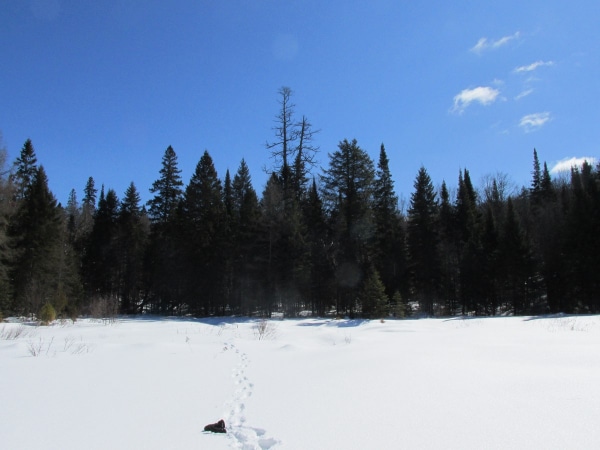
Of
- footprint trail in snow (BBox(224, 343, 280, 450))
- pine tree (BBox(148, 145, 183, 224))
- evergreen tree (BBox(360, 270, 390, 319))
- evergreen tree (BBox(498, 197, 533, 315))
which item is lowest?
footprint trail in snow (BBox(224, 343, 280, 450))

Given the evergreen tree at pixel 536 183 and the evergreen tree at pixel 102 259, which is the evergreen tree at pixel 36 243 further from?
the evergreen tree at pixel 536 183

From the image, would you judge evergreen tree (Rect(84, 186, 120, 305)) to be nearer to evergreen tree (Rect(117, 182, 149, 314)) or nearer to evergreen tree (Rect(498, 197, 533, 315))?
evergreen tree (Rect(117, 182, 149, 314))

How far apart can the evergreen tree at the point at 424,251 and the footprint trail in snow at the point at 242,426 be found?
98.2ft

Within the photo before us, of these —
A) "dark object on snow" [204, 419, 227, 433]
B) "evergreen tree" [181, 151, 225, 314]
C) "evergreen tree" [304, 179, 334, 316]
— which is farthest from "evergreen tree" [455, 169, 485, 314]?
"dark object on snow" [204, 419, 227, 433]

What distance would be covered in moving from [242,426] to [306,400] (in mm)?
1026

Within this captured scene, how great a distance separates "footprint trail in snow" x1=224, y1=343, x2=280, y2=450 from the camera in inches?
139

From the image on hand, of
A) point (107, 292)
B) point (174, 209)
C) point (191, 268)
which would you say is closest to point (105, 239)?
point (107, 292)

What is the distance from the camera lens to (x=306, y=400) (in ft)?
15.7

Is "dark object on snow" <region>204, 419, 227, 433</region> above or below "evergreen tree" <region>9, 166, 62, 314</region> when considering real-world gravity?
below

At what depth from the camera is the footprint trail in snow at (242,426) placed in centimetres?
353

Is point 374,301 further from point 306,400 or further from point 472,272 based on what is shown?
point 306,400

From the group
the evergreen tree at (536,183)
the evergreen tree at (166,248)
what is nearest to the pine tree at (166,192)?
the evergreen tree at (166,248)

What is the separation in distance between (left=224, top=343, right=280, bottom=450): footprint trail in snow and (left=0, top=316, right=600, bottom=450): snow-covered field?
0.7 inches

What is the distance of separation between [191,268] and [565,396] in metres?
32.0
